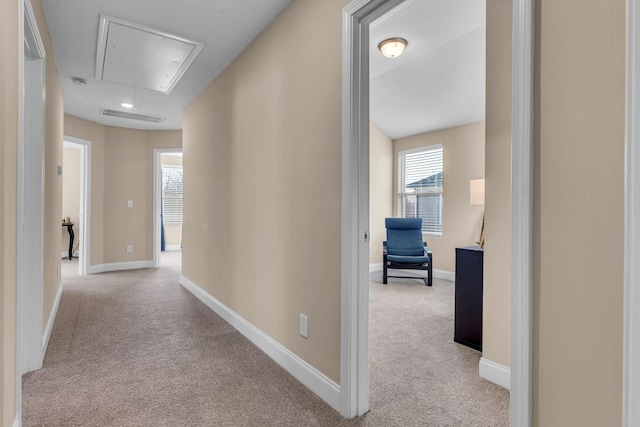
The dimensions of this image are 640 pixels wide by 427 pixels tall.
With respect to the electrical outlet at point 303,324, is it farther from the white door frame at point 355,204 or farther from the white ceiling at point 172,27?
the white ceiling at point 172,27

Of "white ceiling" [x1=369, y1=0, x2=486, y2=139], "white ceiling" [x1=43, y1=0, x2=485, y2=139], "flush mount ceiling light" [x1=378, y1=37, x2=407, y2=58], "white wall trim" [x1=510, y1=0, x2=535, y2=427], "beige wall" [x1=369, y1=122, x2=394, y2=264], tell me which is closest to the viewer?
"white wall trim" [x1=510, y1=0, x2=535, y2=427]

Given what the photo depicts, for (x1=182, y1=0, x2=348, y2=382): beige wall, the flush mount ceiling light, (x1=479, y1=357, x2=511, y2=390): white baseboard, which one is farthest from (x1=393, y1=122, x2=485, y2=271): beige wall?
(x1=182, y1=0, x2=348, y2=382): beige wall

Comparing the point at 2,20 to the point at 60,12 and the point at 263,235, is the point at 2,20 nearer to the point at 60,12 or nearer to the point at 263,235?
the point at 60,12

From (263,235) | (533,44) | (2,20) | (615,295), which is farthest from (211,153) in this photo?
(615,295)

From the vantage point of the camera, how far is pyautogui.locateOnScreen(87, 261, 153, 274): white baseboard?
548 centimetres

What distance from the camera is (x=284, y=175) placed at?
2.31 meters

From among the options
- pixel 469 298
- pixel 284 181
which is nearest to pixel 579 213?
pixel 284 181

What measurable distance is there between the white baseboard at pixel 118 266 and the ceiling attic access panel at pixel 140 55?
3305 millimetres

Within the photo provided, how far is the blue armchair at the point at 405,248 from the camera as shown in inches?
186

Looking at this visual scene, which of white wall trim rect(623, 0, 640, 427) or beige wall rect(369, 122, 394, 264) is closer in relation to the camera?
white wall trim rect(623, 0, 640, 427)

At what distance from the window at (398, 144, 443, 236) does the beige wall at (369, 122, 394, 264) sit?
7.4 inches

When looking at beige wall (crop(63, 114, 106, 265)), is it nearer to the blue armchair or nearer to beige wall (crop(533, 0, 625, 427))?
the blue armchair

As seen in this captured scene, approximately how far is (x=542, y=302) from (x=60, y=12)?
3.22 meters

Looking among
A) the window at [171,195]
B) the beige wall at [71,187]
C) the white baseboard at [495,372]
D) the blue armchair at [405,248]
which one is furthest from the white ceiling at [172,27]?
the window at [171,195]
